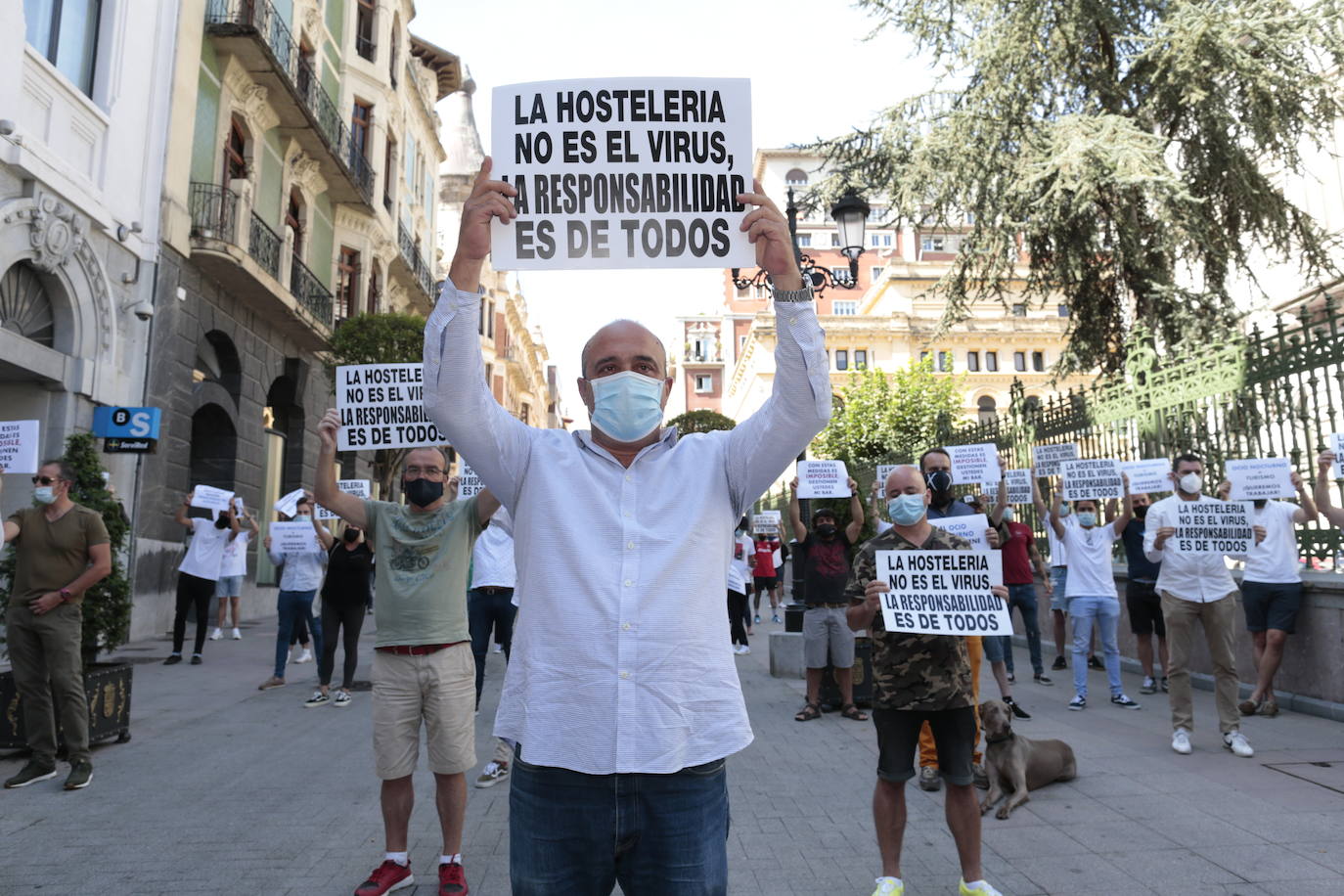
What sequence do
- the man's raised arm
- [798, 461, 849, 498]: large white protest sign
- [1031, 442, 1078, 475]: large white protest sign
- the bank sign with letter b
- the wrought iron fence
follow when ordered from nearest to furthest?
1. the man's raised arm
2. the wrought iron fence
3. [798, 461, 849, 498]: large white protest sign
4. [1031, 442, 1078, 475]: large white protest sign
5. the bank sign with letter b

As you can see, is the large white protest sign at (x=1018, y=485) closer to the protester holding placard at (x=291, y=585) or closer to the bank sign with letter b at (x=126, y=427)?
the protester holding placard at (x=291, y=585)

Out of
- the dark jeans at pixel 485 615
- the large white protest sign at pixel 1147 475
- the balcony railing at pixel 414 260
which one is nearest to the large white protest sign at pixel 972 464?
the large white protest sign at pixel 1147 475

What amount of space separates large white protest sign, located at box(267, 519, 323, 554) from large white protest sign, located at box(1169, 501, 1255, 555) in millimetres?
8347

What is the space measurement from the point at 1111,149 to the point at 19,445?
15.2 metres

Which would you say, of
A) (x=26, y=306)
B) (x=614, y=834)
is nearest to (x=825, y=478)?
(x=614, y=834)

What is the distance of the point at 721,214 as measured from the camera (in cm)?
280

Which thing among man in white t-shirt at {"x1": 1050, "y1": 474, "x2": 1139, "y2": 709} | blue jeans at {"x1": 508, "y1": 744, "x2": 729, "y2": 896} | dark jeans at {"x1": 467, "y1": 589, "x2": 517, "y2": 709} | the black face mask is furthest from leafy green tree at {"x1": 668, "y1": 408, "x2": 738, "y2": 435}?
blue jeans at {"x1": 508, "y1": 744, "x2": 729, "y2": 896}

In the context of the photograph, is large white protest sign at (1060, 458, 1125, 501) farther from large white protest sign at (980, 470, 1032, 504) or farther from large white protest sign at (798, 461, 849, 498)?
large white protest sign at (798, 461, 849, 498)

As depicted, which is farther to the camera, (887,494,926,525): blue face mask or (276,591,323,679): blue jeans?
(276,591,323,679): blue jeans

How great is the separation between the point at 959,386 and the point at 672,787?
57537mm

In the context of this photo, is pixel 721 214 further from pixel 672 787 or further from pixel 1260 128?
pixel 1260 128

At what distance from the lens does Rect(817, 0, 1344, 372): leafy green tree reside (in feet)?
50.6

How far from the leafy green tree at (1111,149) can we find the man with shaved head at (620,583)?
14.5m

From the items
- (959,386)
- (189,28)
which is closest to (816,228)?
(959,386)
